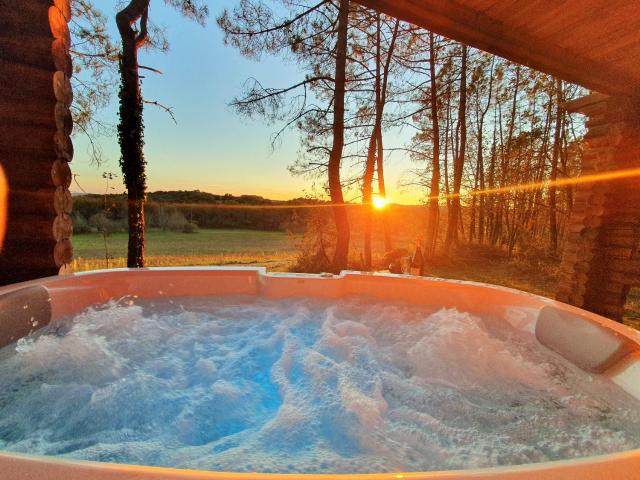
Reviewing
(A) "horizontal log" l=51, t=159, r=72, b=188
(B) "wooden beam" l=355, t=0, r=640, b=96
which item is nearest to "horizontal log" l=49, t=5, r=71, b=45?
(A) "horizontal log" l=51, t=159, r=72, b=188

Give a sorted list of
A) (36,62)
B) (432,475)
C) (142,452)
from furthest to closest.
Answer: (36,62) → (142,452) → (432,475)

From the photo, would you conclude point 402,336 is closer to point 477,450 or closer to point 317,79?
point 477,450

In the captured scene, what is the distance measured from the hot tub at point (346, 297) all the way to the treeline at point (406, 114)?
249 centimetres

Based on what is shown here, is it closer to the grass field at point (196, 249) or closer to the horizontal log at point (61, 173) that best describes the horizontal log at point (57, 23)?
the horizontal log at point (61, 173)

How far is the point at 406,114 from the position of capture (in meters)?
5.92

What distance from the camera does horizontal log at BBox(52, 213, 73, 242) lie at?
2.12 m

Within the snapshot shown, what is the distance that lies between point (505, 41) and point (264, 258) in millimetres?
5961

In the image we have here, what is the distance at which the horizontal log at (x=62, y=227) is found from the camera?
83.6 inches

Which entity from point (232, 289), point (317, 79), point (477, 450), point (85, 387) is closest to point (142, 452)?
point (85, 387)

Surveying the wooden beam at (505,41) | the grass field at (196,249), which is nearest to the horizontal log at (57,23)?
the wooden beam at (505,41)

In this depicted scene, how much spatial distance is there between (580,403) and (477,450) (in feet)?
1.92

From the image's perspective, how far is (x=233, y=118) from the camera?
4.51 m

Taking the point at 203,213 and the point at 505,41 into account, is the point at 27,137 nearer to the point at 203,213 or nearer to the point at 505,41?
the point at 505,41

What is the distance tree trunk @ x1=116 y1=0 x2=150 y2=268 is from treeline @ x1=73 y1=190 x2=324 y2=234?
3.09ft
